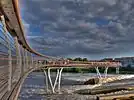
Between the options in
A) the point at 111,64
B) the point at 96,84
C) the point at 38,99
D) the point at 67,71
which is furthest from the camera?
the point at 67,71

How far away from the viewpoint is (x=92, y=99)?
3909 cm

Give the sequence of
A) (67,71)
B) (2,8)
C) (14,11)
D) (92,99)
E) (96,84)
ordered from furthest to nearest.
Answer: (67,71)
(96,84)
(92,99)
(14,11)
(2,8)

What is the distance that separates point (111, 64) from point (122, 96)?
61.6 m

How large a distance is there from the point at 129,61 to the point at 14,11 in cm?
18227

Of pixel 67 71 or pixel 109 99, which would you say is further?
pixel 67 71

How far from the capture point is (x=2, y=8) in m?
6.22

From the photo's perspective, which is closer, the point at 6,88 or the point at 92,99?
the point at 6,88

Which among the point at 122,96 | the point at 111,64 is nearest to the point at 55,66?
the point at 111,64

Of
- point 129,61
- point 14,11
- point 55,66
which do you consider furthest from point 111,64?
point 129,61

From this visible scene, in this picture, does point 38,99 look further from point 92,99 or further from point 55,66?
point 55,66

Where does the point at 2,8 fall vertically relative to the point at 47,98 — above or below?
above

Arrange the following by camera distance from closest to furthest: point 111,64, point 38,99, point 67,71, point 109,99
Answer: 1. point 109,99
2. point 38,99
3. point 111,64
4. point 67,71

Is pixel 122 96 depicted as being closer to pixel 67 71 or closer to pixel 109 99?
pixel 109 99

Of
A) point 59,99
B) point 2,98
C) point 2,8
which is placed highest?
point 2,8
